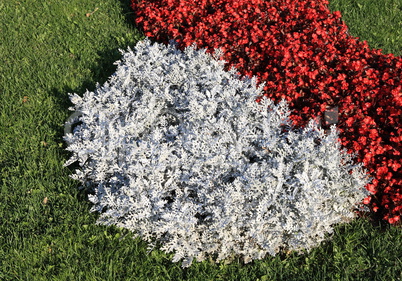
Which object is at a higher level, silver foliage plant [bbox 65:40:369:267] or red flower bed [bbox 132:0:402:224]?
red flower bed [bbox 132:0:402:224]

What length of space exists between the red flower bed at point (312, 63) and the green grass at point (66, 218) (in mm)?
470

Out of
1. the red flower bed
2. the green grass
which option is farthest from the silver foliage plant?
the red flower bed

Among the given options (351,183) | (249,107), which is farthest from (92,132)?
(351,183)

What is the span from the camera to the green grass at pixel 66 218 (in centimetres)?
306

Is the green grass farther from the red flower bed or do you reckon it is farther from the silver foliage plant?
the red flower bed

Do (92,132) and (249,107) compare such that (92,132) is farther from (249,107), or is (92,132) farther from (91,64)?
(91,64)

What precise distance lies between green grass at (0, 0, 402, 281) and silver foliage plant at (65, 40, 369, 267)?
14cm

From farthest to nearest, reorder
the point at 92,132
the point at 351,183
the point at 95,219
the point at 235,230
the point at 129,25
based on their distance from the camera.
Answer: the point at 129,25, the point at 92,132, the point at 95,219, the point at 351,183, the point at 235,230

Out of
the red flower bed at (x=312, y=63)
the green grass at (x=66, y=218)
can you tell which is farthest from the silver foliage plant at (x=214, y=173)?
the red flower bed at (x=312, y=63)

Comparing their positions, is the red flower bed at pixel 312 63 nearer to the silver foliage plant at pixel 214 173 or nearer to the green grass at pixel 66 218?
the silver foliage plant at pixel 214 173

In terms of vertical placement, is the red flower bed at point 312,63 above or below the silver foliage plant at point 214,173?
above

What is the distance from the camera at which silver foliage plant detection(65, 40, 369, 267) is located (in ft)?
10.0

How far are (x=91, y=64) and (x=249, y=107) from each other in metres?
2.58

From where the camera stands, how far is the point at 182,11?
5281mm
